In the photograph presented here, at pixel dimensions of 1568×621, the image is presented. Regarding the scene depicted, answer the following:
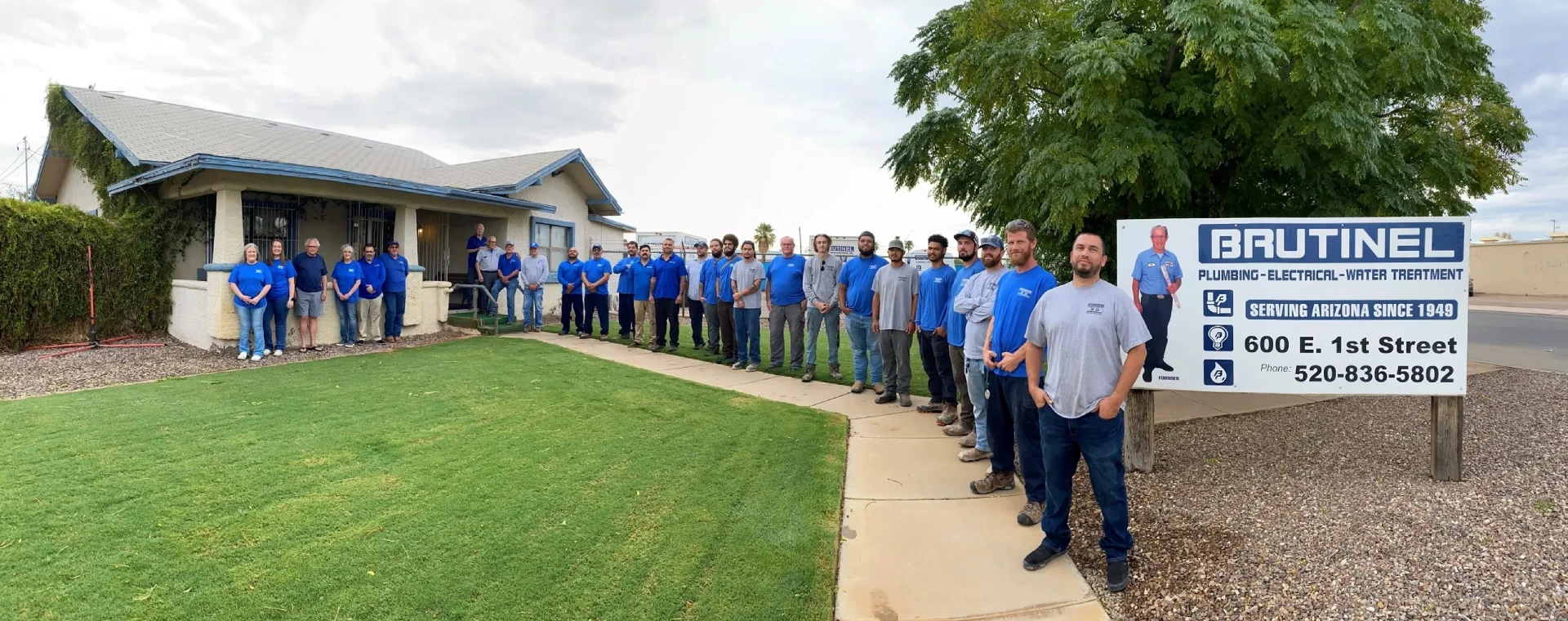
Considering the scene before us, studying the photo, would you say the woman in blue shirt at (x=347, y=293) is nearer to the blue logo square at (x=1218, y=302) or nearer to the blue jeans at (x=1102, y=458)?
the blue jeans at (x=1102, y=458)

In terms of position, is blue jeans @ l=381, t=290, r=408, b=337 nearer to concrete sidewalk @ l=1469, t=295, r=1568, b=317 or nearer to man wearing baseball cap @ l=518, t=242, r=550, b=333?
man wearing baseball cap @ l=518, t=242, r=550, b=333

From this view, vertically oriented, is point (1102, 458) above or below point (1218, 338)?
below

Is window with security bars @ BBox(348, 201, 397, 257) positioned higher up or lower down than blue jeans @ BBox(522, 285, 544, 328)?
higher up

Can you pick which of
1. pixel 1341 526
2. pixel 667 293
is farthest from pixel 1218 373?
pixel 667 293

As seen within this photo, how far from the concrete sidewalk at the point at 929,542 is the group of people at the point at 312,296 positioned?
311 inches

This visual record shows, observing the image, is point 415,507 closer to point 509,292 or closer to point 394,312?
point 394,312

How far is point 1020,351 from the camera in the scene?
3.76 meters

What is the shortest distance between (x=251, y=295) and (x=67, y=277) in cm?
359

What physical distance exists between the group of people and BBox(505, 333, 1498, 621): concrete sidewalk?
791 cm

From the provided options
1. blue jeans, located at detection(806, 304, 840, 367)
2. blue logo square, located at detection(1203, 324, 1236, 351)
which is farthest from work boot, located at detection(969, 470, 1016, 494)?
blue jeans, located at detection(806, 304, 840, 367)

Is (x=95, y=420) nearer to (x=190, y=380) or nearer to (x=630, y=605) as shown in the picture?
(x=190, y=380)

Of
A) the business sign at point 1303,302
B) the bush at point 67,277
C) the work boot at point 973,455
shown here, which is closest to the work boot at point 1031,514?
the work boot at point 973,455

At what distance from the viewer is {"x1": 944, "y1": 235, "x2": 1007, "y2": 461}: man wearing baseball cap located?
467 cm

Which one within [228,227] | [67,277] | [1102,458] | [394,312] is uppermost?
[228,227]
